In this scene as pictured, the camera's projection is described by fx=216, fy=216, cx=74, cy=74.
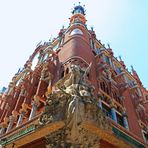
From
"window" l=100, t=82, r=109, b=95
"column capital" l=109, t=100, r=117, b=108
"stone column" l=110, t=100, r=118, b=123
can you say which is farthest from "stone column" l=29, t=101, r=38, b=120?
"window" l=100, t=82, r=109, b=95

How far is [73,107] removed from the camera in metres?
7.78

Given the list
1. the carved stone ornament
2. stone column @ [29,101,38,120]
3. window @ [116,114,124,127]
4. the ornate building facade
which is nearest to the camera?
the carved stone ornament

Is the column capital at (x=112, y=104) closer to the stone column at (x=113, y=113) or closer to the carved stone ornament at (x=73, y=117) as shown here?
the stone column at (x=113, y=113)

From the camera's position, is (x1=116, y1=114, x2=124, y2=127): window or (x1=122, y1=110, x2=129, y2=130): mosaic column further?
(x1=116, y1=114, x2=124, y2=127): window

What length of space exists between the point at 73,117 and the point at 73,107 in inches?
15.3

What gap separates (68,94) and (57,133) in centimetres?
159

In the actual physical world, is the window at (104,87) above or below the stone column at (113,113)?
above

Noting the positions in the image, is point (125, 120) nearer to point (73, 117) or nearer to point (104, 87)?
A: point (104, 87)

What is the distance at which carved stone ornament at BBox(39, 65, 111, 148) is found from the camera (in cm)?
753

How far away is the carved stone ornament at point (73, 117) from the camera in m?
7.53

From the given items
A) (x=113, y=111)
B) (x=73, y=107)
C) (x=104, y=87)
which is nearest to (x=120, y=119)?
(x=113, y=111)

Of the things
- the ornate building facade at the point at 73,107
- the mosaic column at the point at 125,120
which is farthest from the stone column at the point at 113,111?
the mosaic column at the point at 125,120

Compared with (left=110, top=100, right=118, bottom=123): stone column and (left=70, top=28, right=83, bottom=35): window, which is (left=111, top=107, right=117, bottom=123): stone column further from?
(left=70, top=28, right=83, bottom=35): window

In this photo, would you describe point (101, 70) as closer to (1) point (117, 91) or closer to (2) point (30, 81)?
(1) point (117, 91)
